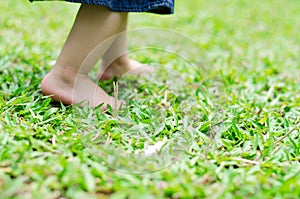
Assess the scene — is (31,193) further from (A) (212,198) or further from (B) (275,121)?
(B) (275,121)

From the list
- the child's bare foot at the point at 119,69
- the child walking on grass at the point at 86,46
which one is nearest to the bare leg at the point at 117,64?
the child's bare foot at the point at 119,69

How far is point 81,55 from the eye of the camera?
4.43 ft

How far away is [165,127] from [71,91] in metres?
0.33

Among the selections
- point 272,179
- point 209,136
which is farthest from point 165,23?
point 272,179

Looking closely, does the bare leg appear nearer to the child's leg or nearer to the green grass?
the green grass

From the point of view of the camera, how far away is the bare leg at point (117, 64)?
5.35 feet

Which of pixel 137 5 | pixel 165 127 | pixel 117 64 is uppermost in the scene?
pixel 137 5

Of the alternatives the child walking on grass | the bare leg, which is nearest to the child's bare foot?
the bare leg

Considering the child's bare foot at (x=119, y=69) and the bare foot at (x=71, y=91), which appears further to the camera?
the child's bare foot at (x=119, y=69)

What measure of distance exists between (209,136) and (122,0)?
0.48 meters

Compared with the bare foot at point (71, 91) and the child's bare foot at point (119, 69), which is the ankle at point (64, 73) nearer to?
the bare foot at point (71, 91)

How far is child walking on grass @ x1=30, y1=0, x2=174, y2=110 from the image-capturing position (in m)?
1.31

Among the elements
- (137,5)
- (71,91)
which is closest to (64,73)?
(71,91)

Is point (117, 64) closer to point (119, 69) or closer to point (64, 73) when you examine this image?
point (119, 69)
